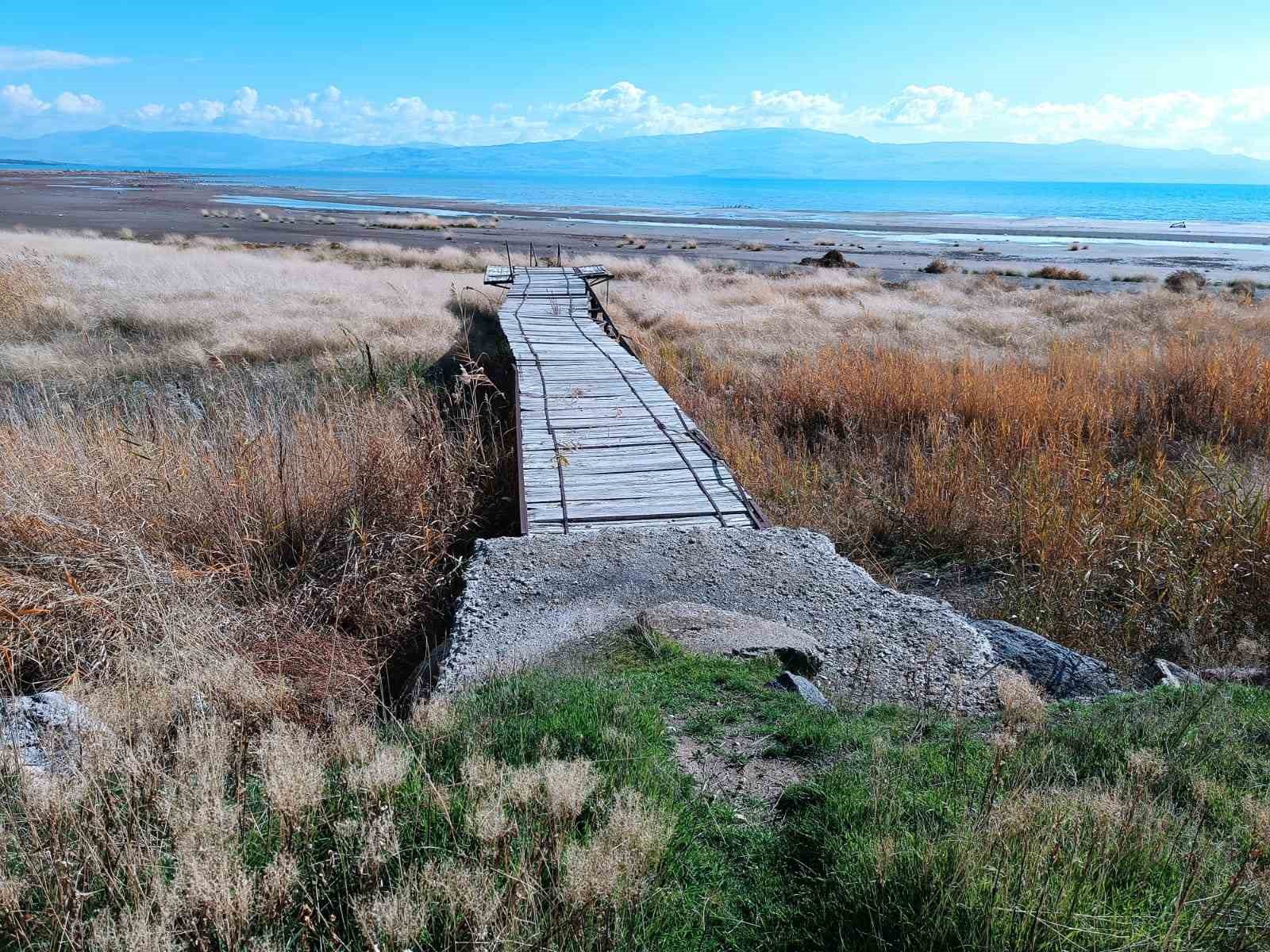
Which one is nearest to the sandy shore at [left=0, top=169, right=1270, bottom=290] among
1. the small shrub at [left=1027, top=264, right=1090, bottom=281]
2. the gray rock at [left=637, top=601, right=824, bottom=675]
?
the small shrub at [left=1027, top=264, right=1090, bottom=281]

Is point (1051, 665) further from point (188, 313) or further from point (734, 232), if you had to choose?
point (734, 232)

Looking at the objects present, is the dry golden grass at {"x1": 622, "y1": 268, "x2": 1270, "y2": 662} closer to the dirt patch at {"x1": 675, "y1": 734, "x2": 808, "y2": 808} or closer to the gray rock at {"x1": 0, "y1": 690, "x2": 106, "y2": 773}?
the dirt patch at {"x1": 675, "y1": 734, "x2": 808, "y2": 808}

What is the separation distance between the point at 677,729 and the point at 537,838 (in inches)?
36.1

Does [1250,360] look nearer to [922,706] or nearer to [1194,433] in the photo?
[1194,433]

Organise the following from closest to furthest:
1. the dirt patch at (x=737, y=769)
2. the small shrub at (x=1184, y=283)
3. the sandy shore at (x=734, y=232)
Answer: the dirt patch at (x=737, y=769) → the small shrub at (x=1184, y=283) → the sandy shore at (x=734, y=232)

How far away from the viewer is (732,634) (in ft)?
12.0

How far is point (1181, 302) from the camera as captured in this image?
61.3 ft

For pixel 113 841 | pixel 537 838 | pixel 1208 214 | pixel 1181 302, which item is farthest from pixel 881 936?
pixel 1208 214

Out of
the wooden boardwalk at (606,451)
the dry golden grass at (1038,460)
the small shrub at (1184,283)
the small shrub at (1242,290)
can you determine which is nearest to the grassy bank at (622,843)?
the wooden boardwalk at (606,451)

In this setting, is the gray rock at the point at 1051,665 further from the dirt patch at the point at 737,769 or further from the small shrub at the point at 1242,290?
the small shrub at the point at 1242,290

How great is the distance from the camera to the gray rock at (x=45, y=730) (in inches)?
98.9

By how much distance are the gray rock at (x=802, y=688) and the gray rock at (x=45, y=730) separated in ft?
7.34

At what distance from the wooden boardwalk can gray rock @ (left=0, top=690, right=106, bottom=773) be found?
2.28 metres

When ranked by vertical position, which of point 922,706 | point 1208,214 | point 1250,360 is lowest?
point 922,706
